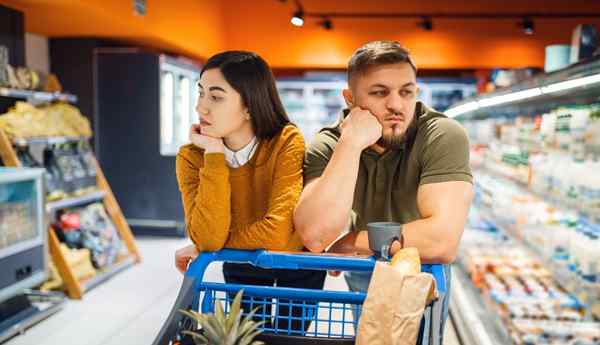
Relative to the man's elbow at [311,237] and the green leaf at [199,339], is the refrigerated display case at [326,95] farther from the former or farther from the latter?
the green leaf at [199,339]

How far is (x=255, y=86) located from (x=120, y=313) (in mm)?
3187

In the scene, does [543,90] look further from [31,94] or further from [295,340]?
[31,94]

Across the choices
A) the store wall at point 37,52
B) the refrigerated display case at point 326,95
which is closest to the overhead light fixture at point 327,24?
the refrigerated display case at point 326,95

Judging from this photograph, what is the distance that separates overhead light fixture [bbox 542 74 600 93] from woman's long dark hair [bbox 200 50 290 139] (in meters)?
1.36

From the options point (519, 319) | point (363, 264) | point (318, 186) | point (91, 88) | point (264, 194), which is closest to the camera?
point (363, 264)

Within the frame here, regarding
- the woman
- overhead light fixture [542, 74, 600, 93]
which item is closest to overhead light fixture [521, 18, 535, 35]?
overhead light fixture [542, 74, 600, 93]

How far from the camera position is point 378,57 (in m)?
1.55

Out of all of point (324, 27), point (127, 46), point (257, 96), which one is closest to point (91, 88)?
point (127, 46)

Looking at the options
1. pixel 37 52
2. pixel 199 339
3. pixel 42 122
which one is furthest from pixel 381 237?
pixel 37 52

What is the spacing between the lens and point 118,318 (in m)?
4.11

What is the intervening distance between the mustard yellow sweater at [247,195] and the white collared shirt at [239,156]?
1 centimetres

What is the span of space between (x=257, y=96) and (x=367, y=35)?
894 cm

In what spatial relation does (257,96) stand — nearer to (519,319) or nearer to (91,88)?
(519,319)

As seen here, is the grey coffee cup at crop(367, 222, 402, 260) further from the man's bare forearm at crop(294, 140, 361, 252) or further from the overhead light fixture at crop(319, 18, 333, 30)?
the overhead light fixture at crop(319, 18, 333, 30)
